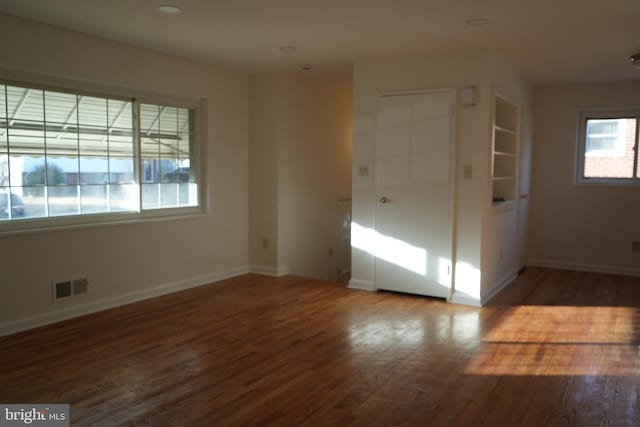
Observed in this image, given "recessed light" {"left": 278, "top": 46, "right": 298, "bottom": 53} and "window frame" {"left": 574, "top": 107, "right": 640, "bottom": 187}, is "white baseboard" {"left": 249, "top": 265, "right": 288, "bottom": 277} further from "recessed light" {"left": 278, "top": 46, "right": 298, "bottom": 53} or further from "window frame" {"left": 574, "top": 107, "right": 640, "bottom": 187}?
"window frame" {"left": 574, "top": 107, "right": 640, "bottom": 187}

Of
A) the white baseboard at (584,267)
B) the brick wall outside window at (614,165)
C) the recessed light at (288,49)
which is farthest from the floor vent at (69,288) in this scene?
the brick wall outside window at (614,165)

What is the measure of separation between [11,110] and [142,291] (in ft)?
6.34

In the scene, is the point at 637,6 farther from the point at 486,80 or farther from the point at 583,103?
the point at 583,103

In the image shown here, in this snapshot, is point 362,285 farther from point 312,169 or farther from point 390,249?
point 312,169

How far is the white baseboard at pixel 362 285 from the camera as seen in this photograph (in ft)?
17.3

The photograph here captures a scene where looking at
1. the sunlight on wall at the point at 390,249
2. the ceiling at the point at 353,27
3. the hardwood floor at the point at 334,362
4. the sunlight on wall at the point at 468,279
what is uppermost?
the ceiling at the point at 353,27

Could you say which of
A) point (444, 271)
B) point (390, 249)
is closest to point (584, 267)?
point (444, 271)

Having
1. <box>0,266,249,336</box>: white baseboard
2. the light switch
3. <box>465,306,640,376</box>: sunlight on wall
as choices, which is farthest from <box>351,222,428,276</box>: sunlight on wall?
<box>0,266,249,336</box>: white baseboard

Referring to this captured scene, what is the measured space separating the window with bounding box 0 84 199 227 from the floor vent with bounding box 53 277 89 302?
0.57m

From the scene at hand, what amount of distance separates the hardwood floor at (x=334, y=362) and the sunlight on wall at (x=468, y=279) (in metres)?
0.21

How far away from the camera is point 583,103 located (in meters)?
6.44

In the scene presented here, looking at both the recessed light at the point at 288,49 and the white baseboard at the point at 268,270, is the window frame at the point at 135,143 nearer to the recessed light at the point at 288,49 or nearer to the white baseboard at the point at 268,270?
the white baseboard at the point at 268,270

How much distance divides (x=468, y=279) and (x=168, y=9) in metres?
3.45

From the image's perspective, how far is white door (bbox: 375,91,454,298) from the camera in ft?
15.8
